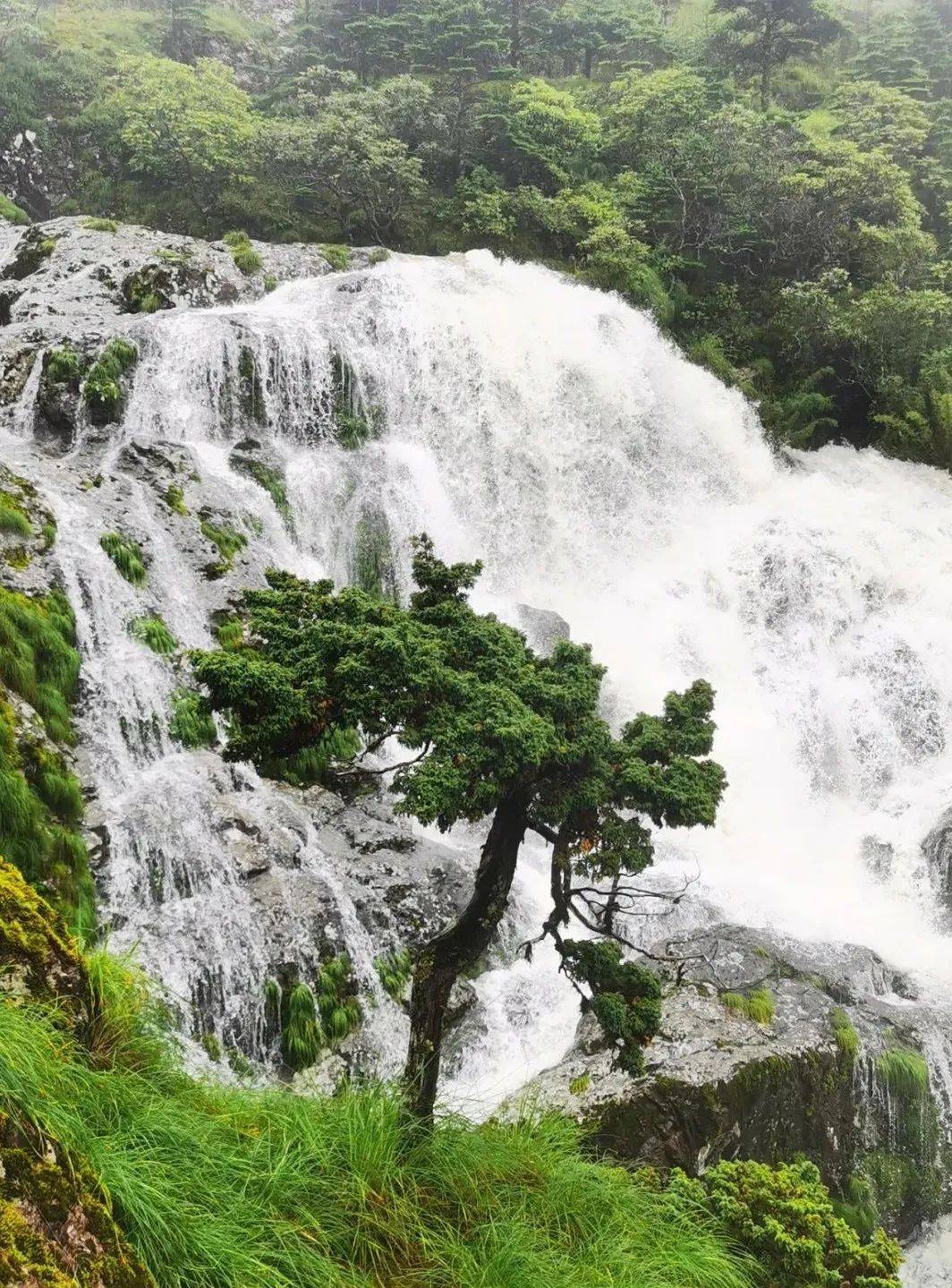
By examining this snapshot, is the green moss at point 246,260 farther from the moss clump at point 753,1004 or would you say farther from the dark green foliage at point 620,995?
the dark green foliage at point 620,995

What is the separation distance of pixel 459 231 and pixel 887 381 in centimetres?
1203

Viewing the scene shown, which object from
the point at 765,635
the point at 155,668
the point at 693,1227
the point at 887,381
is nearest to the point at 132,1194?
the point at 693,1227

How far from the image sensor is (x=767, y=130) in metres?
23.9

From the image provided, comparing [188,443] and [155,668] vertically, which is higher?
[188,443]

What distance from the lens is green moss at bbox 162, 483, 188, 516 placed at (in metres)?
12.7

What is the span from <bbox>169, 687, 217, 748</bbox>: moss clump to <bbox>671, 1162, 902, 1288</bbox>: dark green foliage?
6.73 m

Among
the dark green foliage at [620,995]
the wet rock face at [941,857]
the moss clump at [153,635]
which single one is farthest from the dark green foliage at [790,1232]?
the moss clump at [153,635]

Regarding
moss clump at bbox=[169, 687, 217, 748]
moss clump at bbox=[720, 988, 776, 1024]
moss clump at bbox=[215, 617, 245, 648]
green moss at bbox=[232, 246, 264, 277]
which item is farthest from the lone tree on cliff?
green moss at bbox=[232, 246, 264, 277]

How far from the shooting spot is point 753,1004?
343 inches

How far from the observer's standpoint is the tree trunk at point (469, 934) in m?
4.99

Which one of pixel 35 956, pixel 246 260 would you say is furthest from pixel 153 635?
pixel 246 260

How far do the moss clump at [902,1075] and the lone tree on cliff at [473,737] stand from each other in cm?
487

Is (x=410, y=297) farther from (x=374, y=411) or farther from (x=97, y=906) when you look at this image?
(x=97, y=906)

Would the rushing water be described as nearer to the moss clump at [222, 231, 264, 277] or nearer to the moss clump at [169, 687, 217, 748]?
the moss clump at [169, 687, 217, 748]
